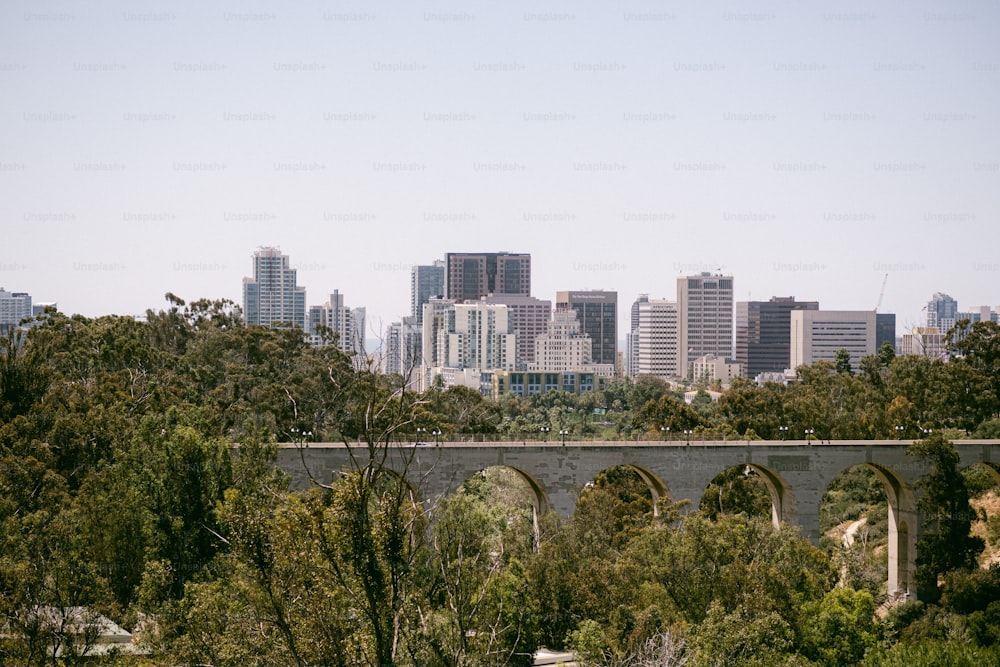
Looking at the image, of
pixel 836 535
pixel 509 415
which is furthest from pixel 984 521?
pixel 509 415

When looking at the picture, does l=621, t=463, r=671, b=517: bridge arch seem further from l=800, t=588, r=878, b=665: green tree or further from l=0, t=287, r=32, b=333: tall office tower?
l=0, t=287, r=32, b=333: tall office tower

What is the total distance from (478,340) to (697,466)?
149199 mm

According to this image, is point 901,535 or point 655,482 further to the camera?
point 901,535

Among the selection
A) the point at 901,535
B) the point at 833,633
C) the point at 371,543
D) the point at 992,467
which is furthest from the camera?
the point at 992,467

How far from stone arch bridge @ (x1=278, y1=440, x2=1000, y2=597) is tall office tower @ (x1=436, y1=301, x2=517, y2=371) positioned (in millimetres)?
145630

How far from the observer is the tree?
43094 mm

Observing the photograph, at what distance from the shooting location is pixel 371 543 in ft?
50.4

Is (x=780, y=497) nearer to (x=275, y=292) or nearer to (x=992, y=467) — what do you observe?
(x=992, y=467)

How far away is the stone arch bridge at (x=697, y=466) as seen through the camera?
4094 centimetres

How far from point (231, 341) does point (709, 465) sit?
29833mm

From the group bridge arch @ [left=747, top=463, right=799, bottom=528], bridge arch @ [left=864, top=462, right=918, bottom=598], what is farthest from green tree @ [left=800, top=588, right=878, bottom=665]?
bridge arch @ [left=864, top=462, right=918, bottom=598]

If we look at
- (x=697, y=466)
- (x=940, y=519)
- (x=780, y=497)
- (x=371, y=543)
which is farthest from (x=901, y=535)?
(x=371, y=543)

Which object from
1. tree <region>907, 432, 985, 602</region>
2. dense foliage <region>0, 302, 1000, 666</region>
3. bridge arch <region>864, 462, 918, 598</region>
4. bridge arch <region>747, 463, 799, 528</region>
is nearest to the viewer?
dense foliage <region>0, 302, 1000, 666</region>

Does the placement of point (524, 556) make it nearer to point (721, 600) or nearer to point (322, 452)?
point (721, 600)
